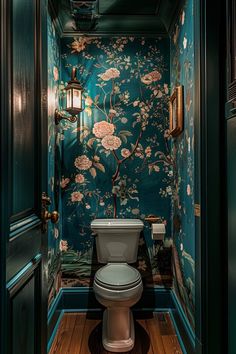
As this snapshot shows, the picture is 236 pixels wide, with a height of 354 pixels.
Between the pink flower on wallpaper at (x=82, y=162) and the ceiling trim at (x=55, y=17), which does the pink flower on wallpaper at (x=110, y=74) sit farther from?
the pink flower on wallpaper at (x=82, y=162)

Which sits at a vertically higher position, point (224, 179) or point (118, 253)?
point (224, 179)

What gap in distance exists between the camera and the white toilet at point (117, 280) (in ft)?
5.51

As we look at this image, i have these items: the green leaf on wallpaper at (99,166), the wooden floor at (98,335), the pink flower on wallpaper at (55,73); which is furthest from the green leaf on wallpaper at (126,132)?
the wooden floor at (98,335)

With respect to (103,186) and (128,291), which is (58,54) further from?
(128,291)

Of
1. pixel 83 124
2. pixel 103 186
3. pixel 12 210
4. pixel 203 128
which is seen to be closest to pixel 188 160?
pixel 203 128

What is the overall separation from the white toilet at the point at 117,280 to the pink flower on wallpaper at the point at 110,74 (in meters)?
1.26

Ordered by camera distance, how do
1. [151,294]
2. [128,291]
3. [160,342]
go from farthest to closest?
[151,294] → [160,342] → [128,291]

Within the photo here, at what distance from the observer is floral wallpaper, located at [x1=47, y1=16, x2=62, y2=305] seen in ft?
6.28

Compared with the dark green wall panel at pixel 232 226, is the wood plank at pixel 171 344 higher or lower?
lower

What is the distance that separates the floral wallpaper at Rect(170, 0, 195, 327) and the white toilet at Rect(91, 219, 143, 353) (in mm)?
316

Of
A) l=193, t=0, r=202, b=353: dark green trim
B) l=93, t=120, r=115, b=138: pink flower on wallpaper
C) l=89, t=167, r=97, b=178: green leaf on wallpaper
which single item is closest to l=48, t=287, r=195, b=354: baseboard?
l=193, t=0, r=202, b=353: dark green trim

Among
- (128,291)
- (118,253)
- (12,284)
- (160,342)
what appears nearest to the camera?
(12,284)

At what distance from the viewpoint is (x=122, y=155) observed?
2.33 metres

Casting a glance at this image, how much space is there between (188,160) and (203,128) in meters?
0.38
